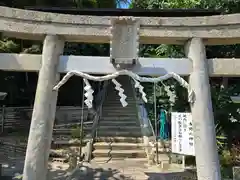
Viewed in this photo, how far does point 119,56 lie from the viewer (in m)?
6.11

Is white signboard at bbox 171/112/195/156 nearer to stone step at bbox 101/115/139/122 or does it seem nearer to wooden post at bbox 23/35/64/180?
wooden post at bbox 23/35/64/180

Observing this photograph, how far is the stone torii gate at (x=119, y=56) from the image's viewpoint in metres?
5.94

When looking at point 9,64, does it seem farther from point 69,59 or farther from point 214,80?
point 214,80

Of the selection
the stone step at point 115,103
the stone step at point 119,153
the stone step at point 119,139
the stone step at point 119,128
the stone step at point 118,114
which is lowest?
the stone step at point 119,153

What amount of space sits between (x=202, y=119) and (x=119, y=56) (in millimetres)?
1964

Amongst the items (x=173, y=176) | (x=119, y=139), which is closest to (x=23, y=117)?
(x=119, y=139)

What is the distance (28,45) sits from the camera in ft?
56.0

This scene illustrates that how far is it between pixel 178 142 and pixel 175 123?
529 millimetres

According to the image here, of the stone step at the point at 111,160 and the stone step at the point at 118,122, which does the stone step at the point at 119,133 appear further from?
the stone step at the point at 111,160

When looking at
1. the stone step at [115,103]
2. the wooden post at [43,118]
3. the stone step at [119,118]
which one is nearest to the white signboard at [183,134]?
the wooden post at [43,118]

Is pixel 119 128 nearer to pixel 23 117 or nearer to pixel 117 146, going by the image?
pixel 117 146

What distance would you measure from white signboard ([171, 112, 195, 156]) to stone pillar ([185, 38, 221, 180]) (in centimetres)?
76

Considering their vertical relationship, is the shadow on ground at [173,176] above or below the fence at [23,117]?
below

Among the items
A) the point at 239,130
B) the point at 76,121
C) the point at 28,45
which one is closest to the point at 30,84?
the point at 28,45
